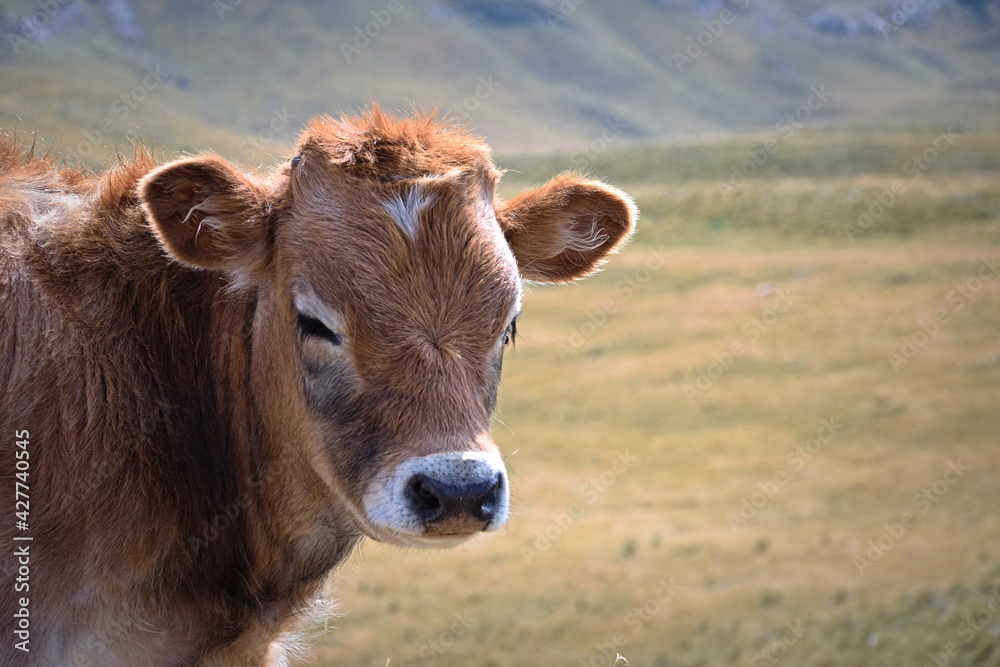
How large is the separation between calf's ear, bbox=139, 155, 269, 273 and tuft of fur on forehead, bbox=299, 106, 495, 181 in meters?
0.44

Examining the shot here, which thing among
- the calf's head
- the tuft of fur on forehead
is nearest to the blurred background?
the tuft of fur on forehead

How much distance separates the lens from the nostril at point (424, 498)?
3893 mm

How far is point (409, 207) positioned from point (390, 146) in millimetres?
402

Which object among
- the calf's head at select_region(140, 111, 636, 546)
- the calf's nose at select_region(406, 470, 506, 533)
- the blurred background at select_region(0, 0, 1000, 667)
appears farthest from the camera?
the blurred background at select_region(0, 0, 1000, 667)

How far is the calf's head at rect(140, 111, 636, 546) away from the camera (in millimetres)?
4047

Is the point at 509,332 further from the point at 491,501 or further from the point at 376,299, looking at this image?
the point at 491,501

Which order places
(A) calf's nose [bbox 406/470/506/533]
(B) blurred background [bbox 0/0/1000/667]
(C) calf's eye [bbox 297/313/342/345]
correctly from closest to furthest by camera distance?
1. (A) calf's nose [bbox 406/470/506/533]
2. (C) calf's eye [bbox 297/313/342/345]
3. (B) blurred background [bbox 0/0/1000/667]

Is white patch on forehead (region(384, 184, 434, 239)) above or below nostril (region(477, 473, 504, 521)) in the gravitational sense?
above

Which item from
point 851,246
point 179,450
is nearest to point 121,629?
point 179,450

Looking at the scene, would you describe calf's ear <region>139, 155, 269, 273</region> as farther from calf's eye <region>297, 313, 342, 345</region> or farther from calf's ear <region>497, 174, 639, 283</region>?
calf's ear <region>497, 174, 639, 283</region>

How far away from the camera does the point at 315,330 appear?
4.46m

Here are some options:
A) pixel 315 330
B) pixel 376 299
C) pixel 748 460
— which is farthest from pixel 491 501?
pixel 748 460

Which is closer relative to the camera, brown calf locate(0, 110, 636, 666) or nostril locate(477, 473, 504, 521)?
nostril locate(477, 473, 504, 521)

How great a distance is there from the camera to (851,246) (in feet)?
222
